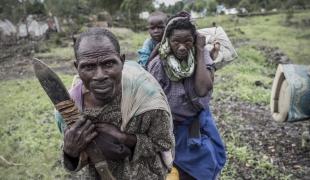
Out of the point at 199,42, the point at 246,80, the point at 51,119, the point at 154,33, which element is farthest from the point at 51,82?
the point at 246,80

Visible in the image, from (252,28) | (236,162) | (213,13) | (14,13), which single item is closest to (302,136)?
(236,162)

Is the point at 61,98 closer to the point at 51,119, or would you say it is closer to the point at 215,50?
the point at 215,50

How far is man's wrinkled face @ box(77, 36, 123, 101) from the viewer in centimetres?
179

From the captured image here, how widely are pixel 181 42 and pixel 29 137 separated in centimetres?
426

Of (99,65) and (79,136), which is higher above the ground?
(99,65)

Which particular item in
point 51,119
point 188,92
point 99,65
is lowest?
point 51,119

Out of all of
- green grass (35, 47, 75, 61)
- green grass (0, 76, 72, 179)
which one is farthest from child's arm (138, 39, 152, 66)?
green grass (35, 47, 75, 61)

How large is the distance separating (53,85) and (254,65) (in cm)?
1056

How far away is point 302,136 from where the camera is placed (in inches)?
222

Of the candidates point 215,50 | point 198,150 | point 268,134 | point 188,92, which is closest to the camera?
point 188,92

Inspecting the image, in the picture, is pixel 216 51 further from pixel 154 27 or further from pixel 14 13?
pixel 14 13

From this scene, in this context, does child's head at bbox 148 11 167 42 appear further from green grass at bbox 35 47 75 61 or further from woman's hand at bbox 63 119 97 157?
green grass at bbox 35 47 75 61

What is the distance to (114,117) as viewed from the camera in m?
1.93

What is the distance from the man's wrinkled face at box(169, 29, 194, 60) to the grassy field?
7.40 ft
